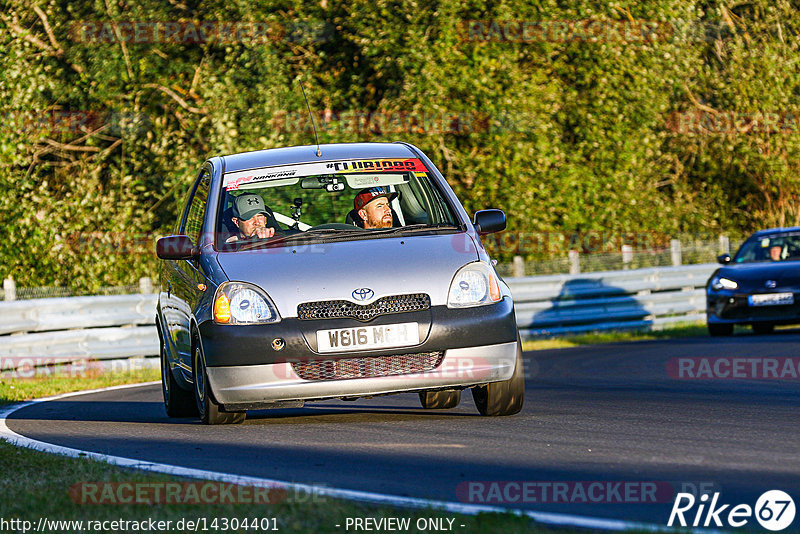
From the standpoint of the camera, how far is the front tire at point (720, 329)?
18.3m

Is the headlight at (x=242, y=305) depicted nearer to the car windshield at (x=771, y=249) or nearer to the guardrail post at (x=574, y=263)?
the car windshield at (x=771, y=249)

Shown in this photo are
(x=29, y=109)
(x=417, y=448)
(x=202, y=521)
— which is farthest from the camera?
(x=29, y=109)

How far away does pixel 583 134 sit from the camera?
2606cm

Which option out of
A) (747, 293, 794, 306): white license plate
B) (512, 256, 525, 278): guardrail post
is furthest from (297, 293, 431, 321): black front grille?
(512, 256, 525, 278): guardrail post

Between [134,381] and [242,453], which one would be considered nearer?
[242,453]

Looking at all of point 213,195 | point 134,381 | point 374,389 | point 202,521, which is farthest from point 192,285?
point 134,381

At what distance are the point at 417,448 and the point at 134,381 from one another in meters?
8.19

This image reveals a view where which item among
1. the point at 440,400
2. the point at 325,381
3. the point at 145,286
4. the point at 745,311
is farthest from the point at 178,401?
the point at 745,311

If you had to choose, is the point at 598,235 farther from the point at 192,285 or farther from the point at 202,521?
the point at 202,521

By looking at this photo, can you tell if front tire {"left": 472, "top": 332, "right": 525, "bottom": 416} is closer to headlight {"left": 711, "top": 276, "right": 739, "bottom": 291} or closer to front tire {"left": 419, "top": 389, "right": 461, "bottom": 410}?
front tire {"left": 419, "top": 389, "right": 461, "bottom": 410}

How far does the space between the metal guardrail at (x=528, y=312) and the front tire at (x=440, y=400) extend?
7.37 m

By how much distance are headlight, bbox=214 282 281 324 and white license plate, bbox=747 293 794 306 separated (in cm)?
1123

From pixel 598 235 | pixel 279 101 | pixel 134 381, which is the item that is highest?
pixel 279 101

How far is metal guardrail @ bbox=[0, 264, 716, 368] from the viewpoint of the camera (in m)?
15.9
